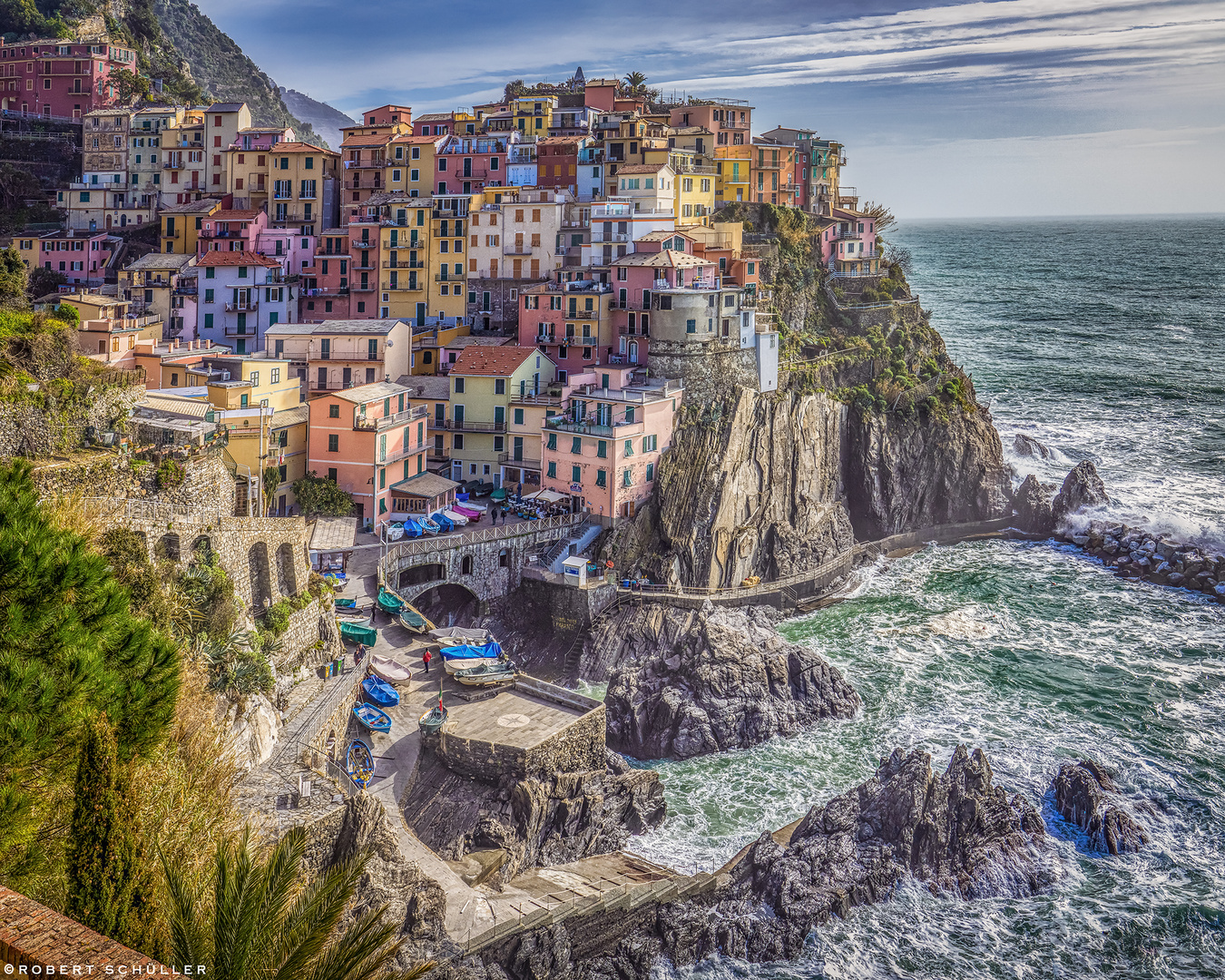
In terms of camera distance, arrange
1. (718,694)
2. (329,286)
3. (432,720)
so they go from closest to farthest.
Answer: (432,720) → (718,694) → (329,286)

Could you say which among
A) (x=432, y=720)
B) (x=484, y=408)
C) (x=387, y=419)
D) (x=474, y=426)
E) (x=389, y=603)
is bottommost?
(x=432, y=720)

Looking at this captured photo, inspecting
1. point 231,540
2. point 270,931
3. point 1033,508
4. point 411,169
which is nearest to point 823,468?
point 1033,508

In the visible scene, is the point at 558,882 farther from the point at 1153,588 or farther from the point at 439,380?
the point at 1153,588

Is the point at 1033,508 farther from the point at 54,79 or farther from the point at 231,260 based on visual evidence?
the point at 54,79

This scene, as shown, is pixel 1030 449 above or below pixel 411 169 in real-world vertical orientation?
below

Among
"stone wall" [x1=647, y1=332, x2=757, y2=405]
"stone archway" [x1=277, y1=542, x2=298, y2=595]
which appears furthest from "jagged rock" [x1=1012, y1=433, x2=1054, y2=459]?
"stone archway" [x1=277, y1=542, x2=298, y2=595]

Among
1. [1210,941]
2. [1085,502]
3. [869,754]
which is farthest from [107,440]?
[1085,502]

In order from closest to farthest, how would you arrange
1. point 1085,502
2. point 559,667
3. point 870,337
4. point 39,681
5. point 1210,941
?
point 39,681
point 1210,941
point 559,667
point 1085,502
point 870,337

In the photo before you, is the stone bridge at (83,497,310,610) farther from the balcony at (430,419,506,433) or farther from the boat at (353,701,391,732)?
the balcony at (430,419,506,433)
